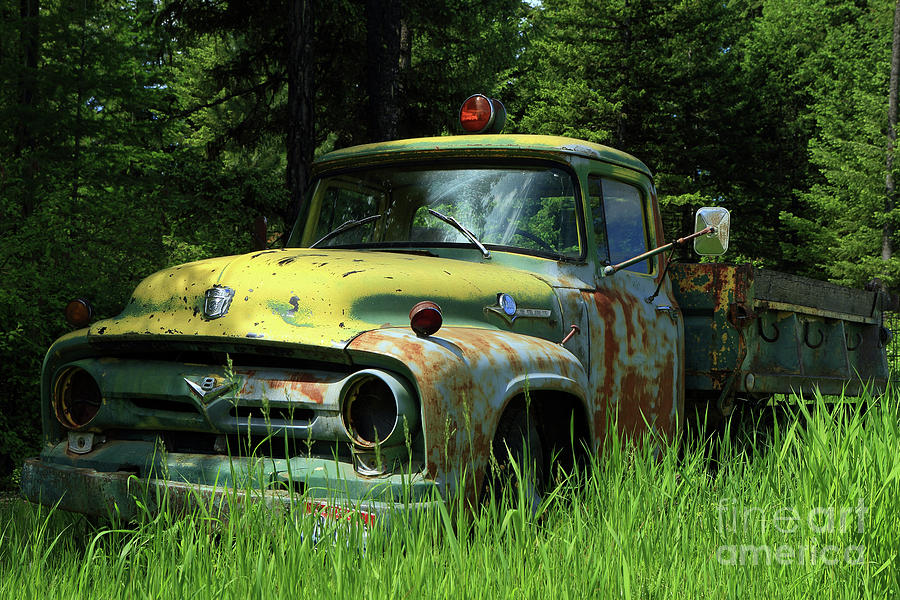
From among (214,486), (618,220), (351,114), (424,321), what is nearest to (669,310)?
(618,220)

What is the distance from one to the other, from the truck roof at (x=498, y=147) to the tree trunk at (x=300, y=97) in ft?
20.2

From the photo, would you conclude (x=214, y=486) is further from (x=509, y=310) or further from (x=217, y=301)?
(x=509, y=310)

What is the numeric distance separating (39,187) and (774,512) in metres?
7.25

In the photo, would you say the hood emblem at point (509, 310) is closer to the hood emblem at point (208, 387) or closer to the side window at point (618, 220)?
the side window at point (618, 220)

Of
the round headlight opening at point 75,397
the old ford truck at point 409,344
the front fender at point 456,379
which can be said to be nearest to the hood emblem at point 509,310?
the old ford truck at point 409,344

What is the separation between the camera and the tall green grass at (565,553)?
2.73m

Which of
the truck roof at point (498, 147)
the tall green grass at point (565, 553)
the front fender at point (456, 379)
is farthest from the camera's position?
the truck roof at point (498, 147)

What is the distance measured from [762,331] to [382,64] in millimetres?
8004

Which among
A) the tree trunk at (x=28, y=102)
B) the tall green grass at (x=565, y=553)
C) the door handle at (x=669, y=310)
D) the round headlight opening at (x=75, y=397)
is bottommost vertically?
the tall green grass at (x=565, y=553)

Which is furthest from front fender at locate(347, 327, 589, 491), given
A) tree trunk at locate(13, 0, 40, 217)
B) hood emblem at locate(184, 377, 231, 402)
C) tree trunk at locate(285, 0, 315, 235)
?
tree trunk at locate(285, 0, 315, 235)

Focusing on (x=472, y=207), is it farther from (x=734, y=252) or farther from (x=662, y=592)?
(x=734, y=252)

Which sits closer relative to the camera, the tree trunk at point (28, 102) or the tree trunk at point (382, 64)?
the tree trunk at point (28, 102)

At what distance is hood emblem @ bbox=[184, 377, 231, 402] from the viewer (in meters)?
3.51

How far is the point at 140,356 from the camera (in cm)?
392
